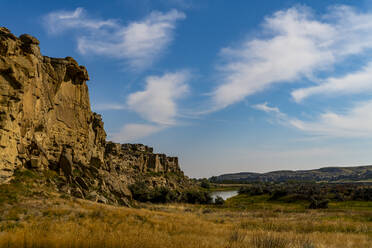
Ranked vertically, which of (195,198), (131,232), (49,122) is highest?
(49,122)

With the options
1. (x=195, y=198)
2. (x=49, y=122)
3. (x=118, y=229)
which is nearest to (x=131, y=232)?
(x=118, y=229)

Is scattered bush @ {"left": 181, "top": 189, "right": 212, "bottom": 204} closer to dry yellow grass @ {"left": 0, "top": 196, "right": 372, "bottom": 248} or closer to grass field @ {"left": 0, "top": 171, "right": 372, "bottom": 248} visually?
grass field @ {"left": 0, "top": 171, "right": 372, "bottom": 248}

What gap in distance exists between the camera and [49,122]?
25.5m

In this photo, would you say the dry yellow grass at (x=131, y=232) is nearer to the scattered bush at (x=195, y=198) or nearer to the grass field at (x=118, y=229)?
the grass field at (x=118, y=229)

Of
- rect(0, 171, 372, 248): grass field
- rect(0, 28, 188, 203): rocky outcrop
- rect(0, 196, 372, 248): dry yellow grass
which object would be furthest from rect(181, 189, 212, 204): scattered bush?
rect(0, 196, 372, 248): dry yellow grass

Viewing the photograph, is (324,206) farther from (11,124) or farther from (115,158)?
(115,158)

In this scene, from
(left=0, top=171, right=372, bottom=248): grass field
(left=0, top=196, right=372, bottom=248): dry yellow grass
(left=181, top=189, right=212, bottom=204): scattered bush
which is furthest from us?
(left=181, top=189, right=212, bottom=204): scattered bush

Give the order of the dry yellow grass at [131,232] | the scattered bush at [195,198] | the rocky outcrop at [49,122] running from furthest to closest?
the scattered bush at [195,198] < the rocky outcrop at [49,122] < the dry yellow grass at [131,232]

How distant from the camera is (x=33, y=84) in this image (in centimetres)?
2222

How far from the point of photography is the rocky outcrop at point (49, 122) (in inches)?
741

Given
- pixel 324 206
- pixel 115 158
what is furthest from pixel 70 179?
pixel 115 158

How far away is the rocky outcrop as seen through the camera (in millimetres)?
18812

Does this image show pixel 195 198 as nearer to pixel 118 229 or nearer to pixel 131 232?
pixel 118 229

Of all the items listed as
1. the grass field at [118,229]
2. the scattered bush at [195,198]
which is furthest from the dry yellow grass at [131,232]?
the scattered bush at [195,198]
